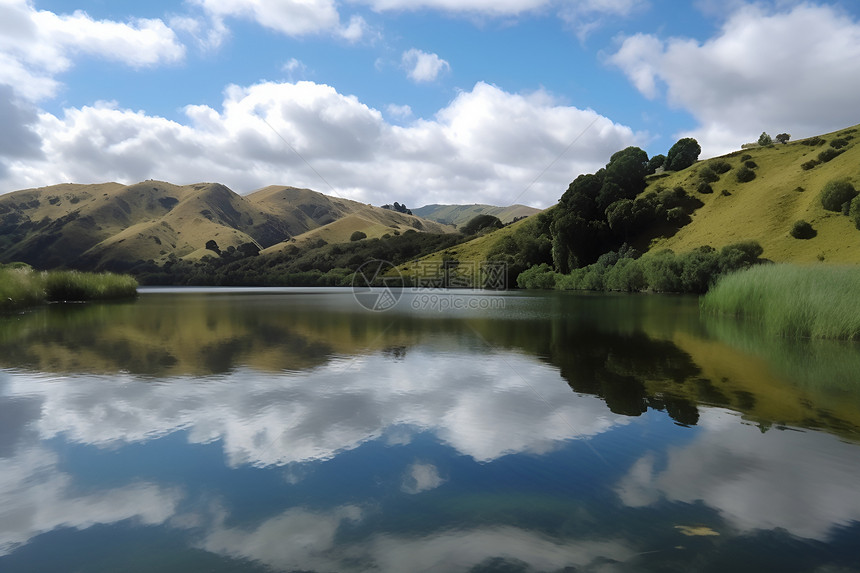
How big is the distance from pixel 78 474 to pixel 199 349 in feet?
41.9

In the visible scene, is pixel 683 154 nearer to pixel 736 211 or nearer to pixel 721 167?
pixel 721 167

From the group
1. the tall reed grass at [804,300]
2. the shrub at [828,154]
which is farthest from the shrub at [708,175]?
the tall reed grass at [804,300]

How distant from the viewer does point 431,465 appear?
7371 mm

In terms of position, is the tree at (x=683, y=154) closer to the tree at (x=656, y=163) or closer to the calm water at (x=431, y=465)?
the tree at (x=656, y=163)

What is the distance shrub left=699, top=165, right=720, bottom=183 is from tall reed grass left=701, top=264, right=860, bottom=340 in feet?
311

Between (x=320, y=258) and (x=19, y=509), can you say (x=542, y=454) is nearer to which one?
(x=19, y=509)

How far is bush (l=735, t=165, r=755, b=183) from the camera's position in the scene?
343 feet

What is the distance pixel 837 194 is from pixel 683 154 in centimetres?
6140

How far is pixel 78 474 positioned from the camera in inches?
279

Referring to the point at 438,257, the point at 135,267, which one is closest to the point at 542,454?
the point at 438,257

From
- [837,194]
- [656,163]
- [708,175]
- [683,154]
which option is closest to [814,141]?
[708,175]

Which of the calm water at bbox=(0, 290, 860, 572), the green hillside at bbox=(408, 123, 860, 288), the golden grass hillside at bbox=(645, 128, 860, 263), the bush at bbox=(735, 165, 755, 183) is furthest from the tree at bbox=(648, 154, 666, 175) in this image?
the calm water at bbox=(0, 290, 860, 572)

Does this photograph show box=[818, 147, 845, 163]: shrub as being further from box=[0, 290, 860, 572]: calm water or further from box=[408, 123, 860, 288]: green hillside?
box=[0, 290, 860, 572]: calm water

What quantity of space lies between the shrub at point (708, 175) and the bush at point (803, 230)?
36312 millimetres
